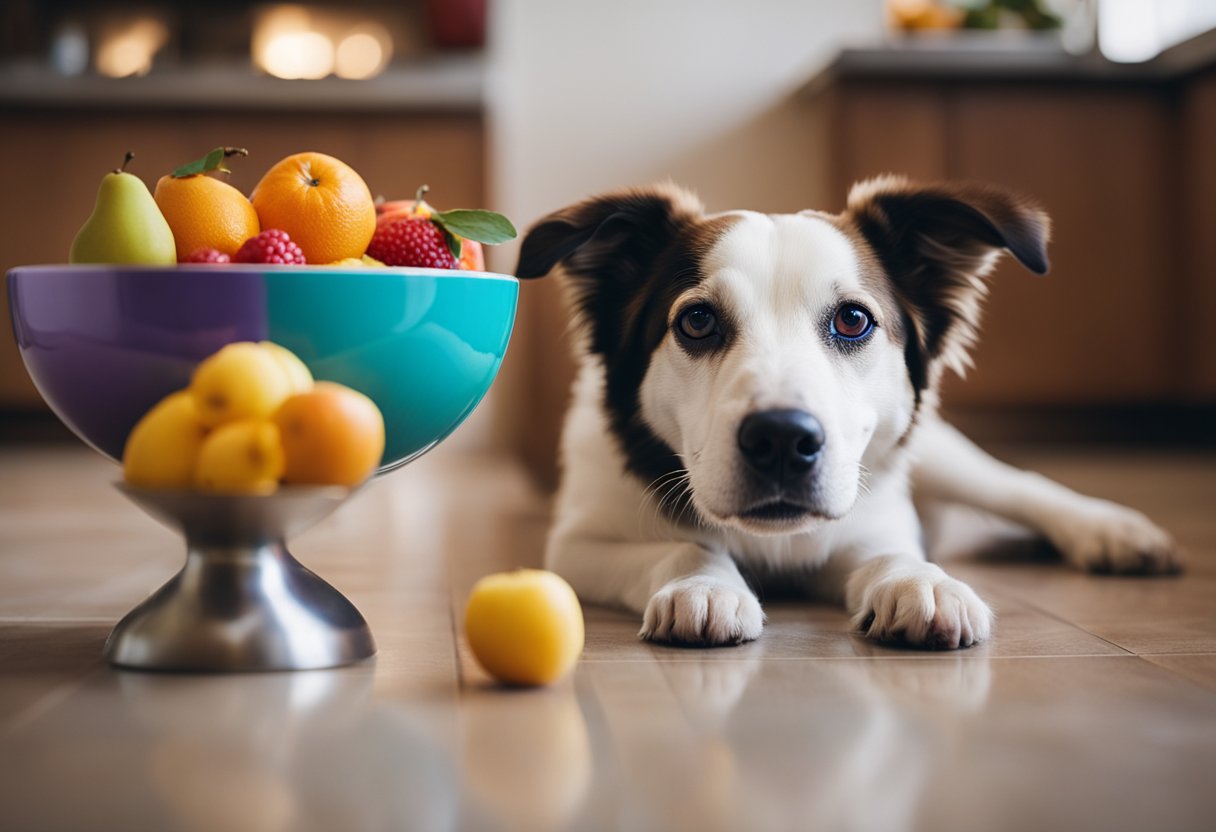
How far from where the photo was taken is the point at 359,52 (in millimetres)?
6309

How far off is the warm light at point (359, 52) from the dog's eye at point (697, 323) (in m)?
4.89

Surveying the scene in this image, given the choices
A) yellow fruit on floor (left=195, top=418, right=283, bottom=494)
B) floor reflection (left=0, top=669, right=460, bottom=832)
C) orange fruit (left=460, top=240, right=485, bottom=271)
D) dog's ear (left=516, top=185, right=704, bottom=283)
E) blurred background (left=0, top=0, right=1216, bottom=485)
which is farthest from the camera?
blurred background (left=0, top=0, right=1216, bottom=485)

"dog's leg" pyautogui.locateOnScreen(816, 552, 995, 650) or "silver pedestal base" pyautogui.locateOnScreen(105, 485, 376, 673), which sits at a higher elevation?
"silver pedestal base" pyautogui.locateOnScreen(105, 485, 376, 673)

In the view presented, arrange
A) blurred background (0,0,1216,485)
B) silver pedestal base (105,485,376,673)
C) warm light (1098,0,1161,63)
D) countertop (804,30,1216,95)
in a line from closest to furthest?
silver pedestal base (105,485,376,673)
countertop (804,30,1216,95)
blurred background (0,0,1216,485)
warm light (1098,0,1161,63)

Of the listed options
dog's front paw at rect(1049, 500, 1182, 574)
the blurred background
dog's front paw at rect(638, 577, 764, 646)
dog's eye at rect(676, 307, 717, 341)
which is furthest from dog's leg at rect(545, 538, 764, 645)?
the blurred background

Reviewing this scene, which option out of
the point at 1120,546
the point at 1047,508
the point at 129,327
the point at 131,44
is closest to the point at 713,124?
the point at 131,44

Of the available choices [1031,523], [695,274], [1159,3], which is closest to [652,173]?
[1159,3]

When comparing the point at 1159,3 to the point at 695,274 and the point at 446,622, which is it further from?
the point at 446,622

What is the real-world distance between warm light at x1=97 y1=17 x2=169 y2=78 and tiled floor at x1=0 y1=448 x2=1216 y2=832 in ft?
16.1

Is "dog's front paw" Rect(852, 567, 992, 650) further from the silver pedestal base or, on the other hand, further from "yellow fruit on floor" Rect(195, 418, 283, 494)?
"yellow fruit on floor" Rect(195, 418, 283, 494)

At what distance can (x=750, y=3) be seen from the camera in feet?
20.2

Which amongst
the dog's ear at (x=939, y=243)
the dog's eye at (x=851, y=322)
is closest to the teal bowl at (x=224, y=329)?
the dog's eye at (x=851, y=322)

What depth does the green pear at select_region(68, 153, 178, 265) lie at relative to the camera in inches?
55.9

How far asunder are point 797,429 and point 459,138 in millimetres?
4388
